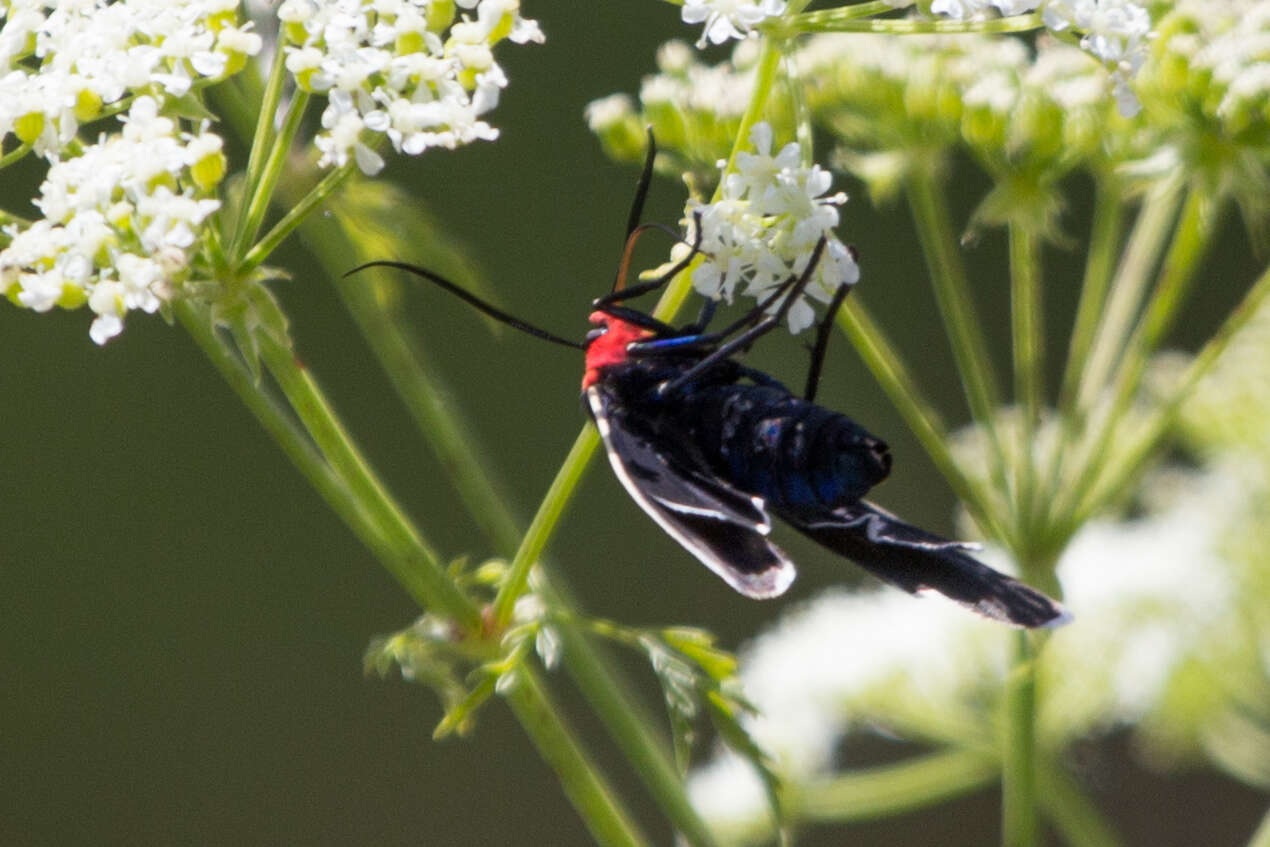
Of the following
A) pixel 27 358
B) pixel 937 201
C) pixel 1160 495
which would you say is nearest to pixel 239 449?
pixel 27 358

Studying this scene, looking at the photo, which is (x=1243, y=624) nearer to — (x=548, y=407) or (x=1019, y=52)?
(x=1019, y=52)

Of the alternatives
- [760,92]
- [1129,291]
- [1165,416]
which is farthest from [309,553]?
[760,92]

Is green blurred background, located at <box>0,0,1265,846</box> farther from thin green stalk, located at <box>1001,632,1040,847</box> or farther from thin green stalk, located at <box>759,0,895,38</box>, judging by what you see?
thin green stalk, located at <box>759,0,895,38</box>

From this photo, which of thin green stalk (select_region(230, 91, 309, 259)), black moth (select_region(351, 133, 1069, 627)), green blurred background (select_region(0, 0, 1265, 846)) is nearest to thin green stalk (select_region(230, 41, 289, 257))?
thin green stalk (select_region(230, 91, 309, 259))

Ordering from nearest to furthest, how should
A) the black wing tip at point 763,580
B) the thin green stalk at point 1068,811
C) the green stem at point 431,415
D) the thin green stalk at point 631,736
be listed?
the black wing tip at point 763,580
the thin green stalk at point 631,736
the green stem at point 431,415
the thin green stalk at point 1068,811

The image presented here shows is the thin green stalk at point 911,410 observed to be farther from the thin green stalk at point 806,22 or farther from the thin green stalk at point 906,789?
the thin green stalk at point 906,789

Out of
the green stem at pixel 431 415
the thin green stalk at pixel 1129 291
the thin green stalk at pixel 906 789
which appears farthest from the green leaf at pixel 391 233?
the thin green stalk at pixel 906 789

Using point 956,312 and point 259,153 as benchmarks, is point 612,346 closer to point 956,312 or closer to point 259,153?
point 259,153
